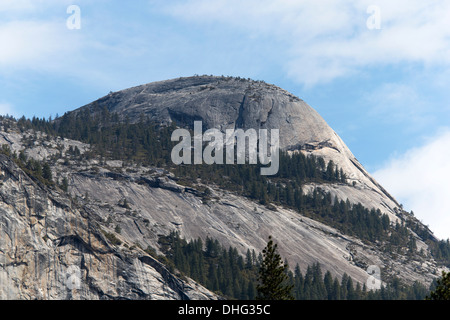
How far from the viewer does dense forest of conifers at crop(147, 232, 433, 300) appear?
4983 inches

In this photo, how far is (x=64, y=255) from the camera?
123375mm

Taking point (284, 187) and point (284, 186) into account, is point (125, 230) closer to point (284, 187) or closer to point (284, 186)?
point (284, 187)

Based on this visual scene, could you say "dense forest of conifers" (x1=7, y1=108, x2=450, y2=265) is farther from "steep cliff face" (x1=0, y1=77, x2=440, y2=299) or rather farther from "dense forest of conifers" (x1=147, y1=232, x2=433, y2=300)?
"dense forest of conifers" (x1=147, y1=232, x2=433, y2=300)

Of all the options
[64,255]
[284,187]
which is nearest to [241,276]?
[64,255]

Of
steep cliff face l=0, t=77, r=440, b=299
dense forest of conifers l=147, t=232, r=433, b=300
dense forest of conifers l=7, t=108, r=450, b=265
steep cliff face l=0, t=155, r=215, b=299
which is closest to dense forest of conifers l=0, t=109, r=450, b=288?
dense forest of conifers l=7, t=108, r=450, b=265

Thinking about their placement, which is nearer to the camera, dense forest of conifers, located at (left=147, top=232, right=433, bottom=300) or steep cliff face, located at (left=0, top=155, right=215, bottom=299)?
steep cliff face, located at (left=0, top=155, right=215, bottom=299)

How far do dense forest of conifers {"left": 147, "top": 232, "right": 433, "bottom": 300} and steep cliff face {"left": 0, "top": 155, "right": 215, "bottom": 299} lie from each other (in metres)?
5.37

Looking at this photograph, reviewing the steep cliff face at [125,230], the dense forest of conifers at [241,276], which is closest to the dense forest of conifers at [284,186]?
the steep cliff face at [125,230]

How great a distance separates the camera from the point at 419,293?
141625mm

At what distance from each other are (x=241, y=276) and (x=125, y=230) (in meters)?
29.2

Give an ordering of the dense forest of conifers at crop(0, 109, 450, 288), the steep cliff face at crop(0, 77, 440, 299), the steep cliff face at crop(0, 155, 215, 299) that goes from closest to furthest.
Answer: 1. the steep cliff face at crop(0, 155, 215, 299)
2. the steep cliff face at crop(0, 77, 440, 299)
3. the dense forest of conifers at crop(0, 109, 450, 288)
